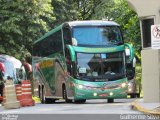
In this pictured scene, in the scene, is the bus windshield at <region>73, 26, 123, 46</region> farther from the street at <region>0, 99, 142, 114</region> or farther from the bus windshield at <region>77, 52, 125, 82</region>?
the street at <region>0, 99, 142, 114</region>

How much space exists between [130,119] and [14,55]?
2685 centimetres

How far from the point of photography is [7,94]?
20906 millimetres

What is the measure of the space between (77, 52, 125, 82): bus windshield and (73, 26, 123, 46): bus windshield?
0.58 meters

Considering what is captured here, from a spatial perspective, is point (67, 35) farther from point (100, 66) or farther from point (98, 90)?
point (98, 90)

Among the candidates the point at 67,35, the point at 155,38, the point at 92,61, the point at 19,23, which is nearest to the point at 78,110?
the point at 155,38

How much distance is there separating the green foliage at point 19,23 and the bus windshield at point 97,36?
15905mm

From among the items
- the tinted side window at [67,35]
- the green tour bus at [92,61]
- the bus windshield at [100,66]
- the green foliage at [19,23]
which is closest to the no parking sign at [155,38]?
the green tour bus at [92,61]

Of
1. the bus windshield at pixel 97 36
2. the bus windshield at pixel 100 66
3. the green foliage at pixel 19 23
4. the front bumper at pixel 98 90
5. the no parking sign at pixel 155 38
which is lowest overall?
the front bumper at pixel 98 90

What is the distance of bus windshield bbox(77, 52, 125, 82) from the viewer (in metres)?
23.9

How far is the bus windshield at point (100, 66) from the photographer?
23.9 metres

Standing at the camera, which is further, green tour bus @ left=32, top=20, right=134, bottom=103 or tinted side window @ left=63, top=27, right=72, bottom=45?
tinted side window @ left=63, top=27, right=72, bottom=45

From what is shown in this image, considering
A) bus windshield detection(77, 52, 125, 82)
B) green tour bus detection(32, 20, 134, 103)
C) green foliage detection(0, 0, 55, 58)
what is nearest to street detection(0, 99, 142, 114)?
green tour bus detection(32, 20, 134, 103)

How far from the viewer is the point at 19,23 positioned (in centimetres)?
4144

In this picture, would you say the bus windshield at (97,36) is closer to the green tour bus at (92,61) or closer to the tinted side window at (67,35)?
the green tour bus at (92,61)
